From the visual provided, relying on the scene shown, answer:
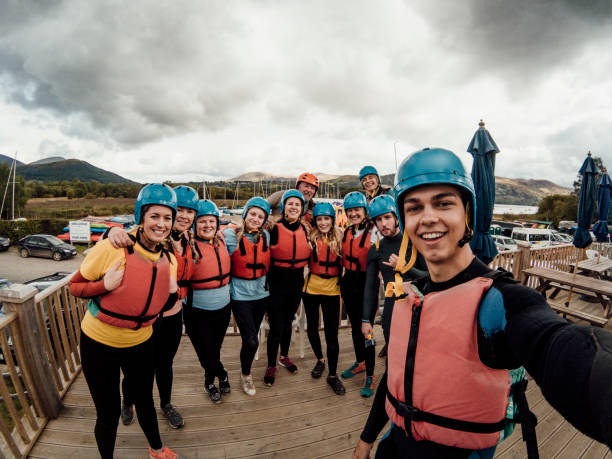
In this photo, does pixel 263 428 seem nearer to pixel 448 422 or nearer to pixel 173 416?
pixel 173 416

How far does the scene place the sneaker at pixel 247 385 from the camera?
3186 millimetres

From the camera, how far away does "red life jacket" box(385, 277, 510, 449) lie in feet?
3.22

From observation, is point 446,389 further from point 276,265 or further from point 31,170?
point 31,170

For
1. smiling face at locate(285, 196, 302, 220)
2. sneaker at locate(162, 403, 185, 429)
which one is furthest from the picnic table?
sneaker at locate(162, 403, 185, 429)

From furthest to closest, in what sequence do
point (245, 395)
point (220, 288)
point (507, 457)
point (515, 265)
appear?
point (515, 265) < point (245, 395) < point (220, 288) < point (507, 457)

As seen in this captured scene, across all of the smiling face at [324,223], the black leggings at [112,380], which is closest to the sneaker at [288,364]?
the black leggings at [112,380]

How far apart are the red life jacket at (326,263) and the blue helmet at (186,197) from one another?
1.60 m

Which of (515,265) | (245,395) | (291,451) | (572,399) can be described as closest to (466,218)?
(572,399)

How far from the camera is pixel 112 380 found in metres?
2.02

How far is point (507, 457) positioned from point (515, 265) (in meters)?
4.88

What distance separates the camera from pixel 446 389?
1.02 m

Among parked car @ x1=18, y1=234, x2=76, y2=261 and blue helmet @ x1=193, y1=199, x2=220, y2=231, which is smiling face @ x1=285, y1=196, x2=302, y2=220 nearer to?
blue helmet @ x1=193, y1=199, x2=220, y2=231

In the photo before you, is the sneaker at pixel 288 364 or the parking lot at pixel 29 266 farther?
the parking lot at pixel 29 266

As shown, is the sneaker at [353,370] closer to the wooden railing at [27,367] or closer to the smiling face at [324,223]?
the smiling face at [324,223]
